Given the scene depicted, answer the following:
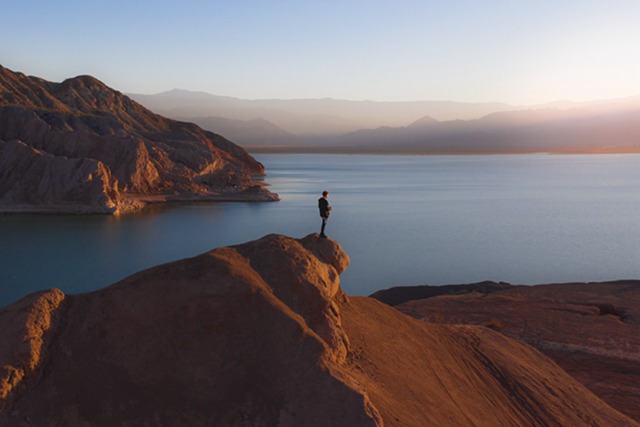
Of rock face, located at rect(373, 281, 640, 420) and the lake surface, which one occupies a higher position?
rock face, located at rect(373, 281, 640, 420)

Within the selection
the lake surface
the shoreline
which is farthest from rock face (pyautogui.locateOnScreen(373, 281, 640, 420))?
the shoreline

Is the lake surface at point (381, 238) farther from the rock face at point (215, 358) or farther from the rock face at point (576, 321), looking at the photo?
the rock face at point (215, 358)

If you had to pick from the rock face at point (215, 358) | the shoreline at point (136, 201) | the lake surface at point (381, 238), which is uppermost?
the rock face at point (215, 358)

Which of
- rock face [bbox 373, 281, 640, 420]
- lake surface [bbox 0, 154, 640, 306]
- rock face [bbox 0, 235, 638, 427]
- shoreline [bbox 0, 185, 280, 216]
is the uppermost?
rock face [bbox 0, 235, 638, 427]

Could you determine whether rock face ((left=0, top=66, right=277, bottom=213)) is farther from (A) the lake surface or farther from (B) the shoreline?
(A) the lake surface

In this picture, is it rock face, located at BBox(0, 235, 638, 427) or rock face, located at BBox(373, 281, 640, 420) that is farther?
rock face, located at BBox(373, 281, 640, 420)

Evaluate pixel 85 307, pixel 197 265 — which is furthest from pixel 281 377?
pixel 85 307

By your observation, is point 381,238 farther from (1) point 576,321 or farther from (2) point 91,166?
(2) point 91,166

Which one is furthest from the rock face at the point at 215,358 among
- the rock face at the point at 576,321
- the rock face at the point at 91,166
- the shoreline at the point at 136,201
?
the rock face at the point at 91,166

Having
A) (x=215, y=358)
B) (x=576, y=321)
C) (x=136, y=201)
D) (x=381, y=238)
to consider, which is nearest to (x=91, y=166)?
(x=136, y=201)
